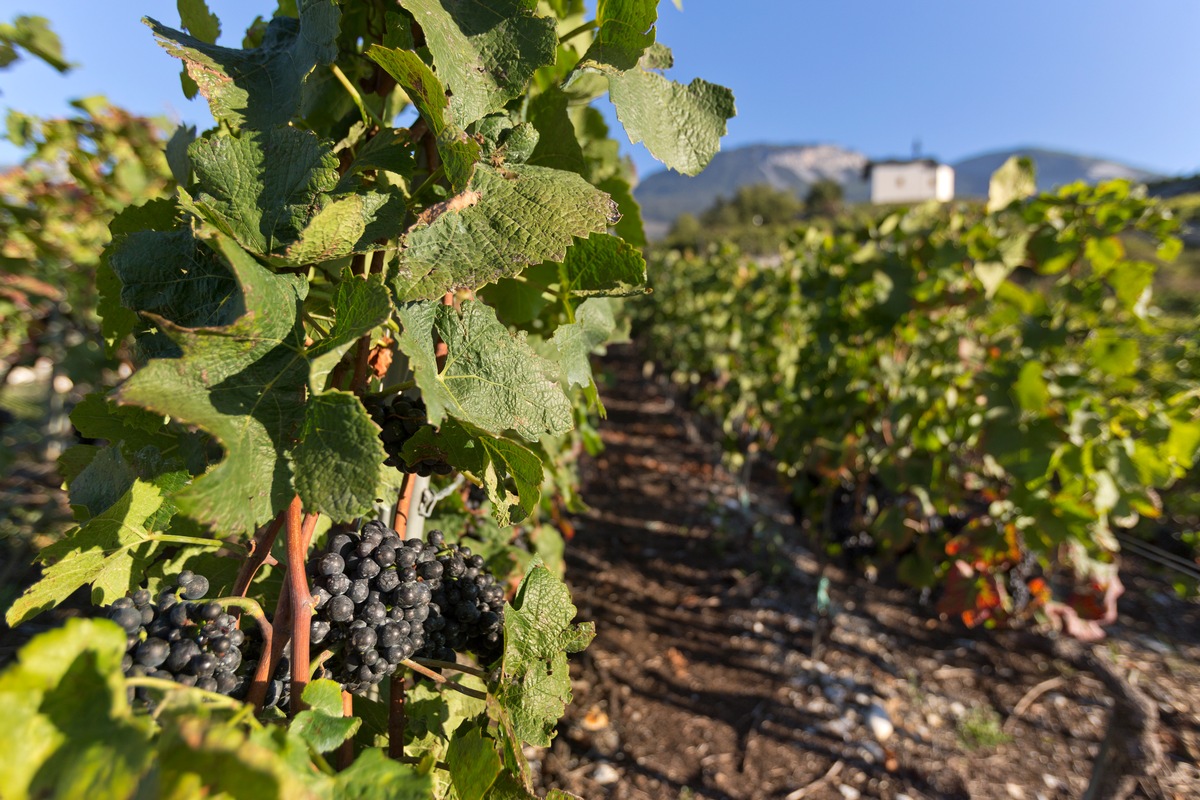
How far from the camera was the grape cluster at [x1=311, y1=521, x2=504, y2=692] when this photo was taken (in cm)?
86

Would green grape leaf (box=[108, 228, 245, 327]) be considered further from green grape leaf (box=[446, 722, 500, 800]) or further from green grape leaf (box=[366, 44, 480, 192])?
green grape leaf (box=[446, 722, 500, 800])

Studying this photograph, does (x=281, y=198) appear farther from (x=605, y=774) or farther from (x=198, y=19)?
(x=605, y=774)

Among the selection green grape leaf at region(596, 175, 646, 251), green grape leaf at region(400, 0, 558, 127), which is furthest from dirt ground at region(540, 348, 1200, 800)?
green grape leaf at region(400, 0, 558, 127)

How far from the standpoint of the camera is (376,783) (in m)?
0.63

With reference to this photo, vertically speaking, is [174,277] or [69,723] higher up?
[174,277]

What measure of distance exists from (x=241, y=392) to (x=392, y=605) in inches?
14.7

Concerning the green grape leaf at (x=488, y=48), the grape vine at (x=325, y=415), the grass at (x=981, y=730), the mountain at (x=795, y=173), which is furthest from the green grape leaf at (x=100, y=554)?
the mountain at (x=795, y=173)

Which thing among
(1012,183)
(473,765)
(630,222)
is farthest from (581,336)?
(1012,183)

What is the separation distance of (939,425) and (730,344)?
Answer: 357 cm

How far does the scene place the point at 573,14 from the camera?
4.74 feet

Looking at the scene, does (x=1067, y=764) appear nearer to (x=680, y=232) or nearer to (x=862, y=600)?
(x=862, y=600)

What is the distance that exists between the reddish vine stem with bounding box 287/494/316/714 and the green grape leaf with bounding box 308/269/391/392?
195 mm

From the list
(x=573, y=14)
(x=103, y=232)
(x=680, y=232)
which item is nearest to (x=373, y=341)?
(x=573, y=14)

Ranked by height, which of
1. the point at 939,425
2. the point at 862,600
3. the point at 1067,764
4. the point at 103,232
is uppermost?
the point at 103,232
